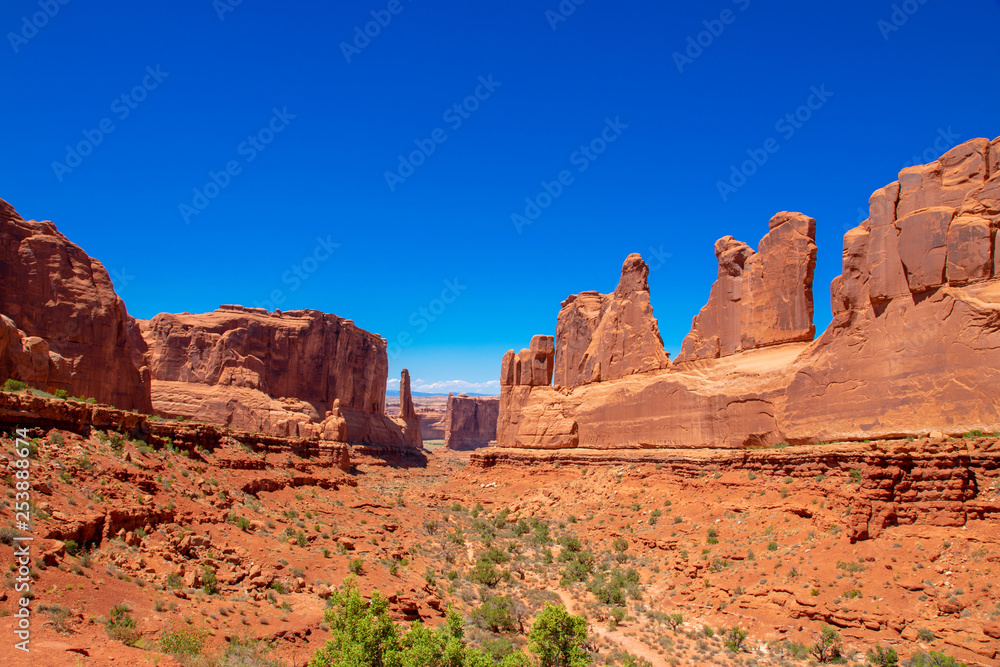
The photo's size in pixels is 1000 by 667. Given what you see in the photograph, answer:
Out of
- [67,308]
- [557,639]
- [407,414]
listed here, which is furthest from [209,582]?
[407,414]

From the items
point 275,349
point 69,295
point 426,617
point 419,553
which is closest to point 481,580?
point 419,553

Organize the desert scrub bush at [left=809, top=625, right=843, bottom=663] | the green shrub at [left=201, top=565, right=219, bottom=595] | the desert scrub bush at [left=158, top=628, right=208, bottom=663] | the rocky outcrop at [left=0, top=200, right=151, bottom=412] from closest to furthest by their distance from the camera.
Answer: the desert scrub bush at [left=158, top=628, right=208, bottom=663] → the green shrub at [left=201, top=565, right=219, bottom=595] → the desert scrub bush at [left=809, top=625, right=843, bottom=663] → the rocky outcrop at [left=0, top=200, right=151, bottom=412]

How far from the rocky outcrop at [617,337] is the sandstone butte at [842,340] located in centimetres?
10

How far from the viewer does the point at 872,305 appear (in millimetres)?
19984

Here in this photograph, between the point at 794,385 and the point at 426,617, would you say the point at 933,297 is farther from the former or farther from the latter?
the point at 426,617

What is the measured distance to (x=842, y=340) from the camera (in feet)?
68.0

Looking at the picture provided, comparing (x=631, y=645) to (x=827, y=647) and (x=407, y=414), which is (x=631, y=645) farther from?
(x=407, y=414)

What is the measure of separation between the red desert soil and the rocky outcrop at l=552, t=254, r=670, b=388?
7.40 m

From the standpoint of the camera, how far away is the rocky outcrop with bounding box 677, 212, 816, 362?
970 inches

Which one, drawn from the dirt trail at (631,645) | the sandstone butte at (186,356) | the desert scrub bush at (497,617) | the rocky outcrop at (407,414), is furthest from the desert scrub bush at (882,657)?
the rocky outcrop at (407,414)

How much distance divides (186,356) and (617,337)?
4522cm

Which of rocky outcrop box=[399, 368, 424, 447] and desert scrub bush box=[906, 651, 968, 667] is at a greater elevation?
rocky outcrop box=[399, 368, 424, 447]

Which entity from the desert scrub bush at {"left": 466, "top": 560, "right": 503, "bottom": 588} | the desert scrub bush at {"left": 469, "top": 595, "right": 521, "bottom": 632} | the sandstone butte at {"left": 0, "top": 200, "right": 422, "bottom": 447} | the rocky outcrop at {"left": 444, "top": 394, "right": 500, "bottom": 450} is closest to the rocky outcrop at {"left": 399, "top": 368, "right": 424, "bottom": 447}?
the sandstone butte at {"left": 0, "top": 200, "right": 422, "bottom": 447}

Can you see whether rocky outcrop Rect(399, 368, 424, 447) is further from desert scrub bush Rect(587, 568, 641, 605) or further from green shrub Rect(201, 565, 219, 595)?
green shrub Rect(201, 565, 219, 595)
